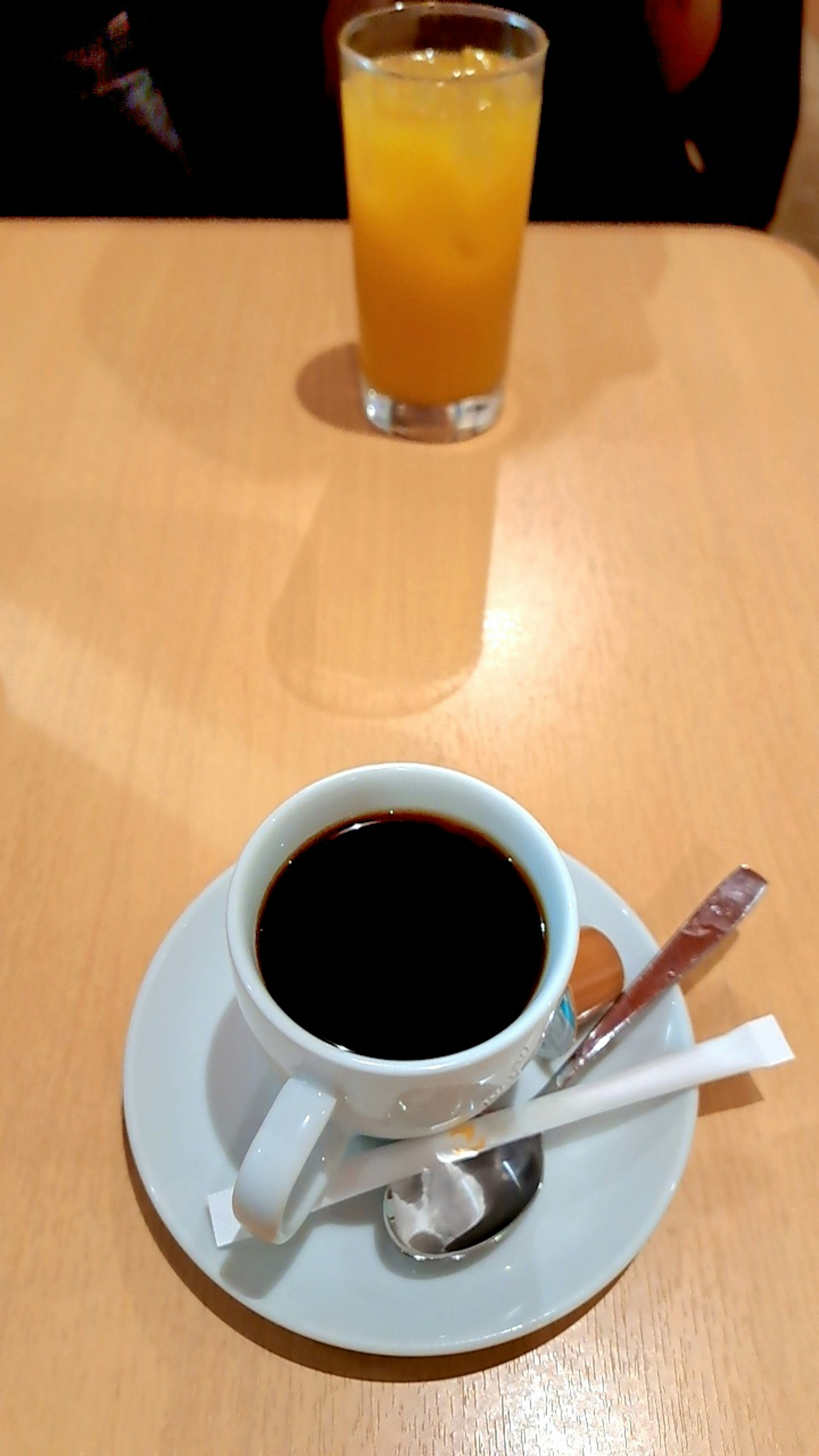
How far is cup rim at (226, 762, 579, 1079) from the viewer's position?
0.37 m

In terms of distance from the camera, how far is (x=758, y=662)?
67 centimetres

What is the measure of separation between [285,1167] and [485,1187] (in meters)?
0.11

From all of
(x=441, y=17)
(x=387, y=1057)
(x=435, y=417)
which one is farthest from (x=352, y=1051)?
(x=441, y=17)

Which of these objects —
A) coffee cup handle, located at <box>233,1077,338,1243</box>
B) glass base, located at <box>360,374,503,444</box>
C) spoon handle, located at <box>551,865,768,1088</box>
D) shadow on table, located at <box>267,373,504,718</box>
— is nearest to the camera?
coffee cup handle, located at <box>233,1077,338,1243</box>

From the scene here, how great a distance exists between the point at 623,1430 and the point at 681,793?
1.06 ft

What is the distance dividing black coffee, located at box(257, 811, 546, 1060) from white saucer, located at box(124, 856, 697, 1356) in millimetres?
53

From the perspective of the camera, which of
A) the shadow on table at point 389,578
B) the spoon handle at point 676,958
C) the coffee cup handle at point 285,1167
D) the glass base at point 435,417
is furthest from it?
the glass base at point 435,417

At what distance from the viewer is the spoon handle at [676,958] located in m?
0.47

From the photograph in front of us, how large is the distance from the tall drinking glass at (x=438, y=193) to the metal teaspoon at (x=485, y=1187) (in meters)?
0.52

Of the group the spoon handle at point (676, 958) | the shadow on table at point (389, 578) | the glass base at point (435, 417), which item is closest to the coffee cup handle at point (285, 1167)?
the spoon handle at point (676, 958)

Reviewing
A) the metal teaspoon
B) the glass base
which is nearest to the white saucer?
the metal teaspoon

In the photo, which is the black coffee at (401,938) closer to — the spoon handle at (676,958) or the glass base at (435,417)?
the spoon handle at (676,958)

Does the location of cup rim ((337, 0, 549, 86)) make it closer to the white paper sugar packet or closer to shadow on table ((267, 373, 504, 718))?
shadow on table ((267, 373, 504, 718))

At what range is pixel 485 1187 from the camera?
1.38 ft
